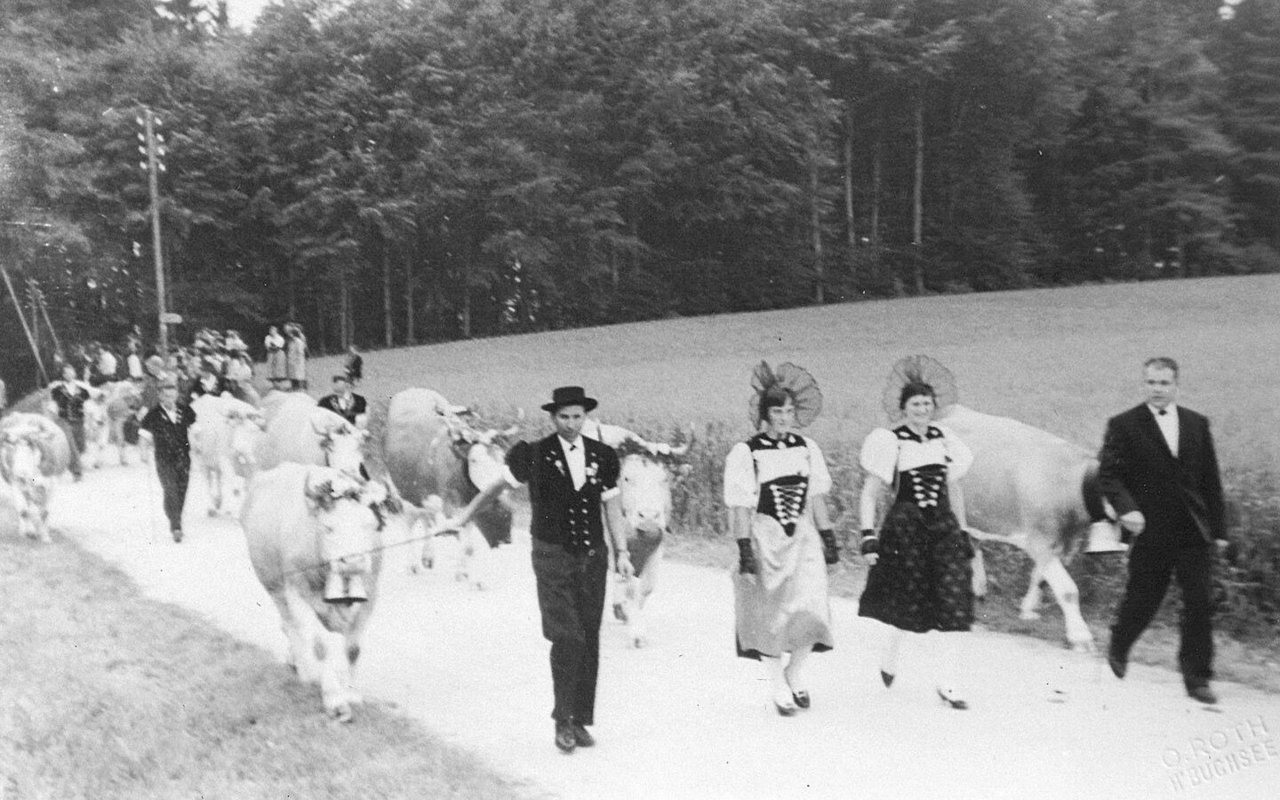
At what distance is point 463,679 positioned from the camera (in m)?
7.63

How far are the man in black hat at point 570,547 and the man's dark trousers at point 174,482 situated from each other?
8263 mm

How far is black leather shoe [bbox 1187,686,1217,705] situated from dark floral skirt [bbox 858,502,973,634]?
1.31m

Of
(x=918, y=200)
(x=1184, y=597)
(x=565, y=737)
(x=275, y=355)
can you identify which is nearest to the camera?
(x=565, y=737)

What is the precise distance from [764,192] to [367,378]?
29.6 feet

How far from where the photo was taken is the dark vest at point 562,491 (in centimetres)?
607

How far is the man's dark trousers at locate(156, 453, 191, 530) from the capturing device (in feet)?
42.6

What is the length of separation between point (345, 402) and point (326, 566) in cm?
568

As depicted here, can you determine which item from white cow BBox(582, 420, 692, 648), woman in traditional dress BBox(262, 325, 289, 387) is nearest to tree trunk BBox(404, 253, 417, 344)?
woman in traditional dress BBox(262, 325, 289, 387)

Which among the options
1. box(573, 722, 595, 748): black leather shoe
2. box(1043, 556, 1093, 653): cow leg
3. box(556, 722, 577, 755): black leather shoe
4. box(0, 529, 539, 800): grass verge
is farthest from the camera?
box(1043, 556, 1093, 653): cow leg

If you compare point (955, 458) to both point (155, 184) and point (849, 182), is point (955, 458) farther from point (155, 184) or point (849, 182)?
point (849, 182)

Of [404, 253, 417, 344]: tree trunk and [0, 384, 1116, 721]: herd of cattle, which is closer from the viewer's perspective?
[0, 384, 1116, 721]: herd of cattle

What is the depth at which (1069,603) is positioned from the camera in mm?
7629

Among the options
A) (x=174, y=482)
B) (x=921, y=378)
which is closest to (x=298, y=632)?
(x=921, y=378)

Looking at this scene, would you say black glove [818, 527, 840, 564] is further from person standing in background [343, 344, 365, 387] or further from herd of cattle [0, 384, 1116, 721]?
person standing in background [343, 344, 365, 387]
